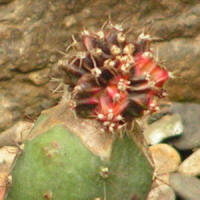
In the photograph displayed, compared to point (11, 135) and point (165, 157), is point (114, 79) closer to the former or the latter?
point (165, 157)

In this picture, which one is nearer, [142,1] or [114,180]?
[114,180]

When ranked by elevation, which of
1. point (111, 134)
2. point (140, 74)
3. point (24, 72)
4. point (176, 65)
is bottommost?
point (176, 65)

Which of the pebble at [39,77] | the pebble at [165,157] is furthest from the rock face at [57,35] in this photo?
the pebble at [165,157]

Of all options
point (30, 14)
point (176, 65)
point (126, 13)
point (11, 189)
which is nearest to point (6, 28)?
point (30, 14)

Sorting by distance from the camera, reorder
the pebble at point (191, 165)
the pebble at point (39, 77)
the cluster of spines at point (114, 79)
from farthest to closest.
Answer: the pebble at point (39, 77) → the pebble at point (191, 165) → the cluster of spines at point (114, 79)

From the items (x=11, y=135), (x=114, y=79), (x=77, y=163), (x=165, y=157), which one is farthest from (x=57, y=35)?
(x=77, y=163)

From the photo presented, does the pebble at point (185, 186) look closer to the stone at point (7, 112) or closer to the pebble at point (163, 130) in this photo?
the pebble at point (163, 130)

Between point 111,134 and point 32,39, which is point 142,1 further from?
point 111,134
